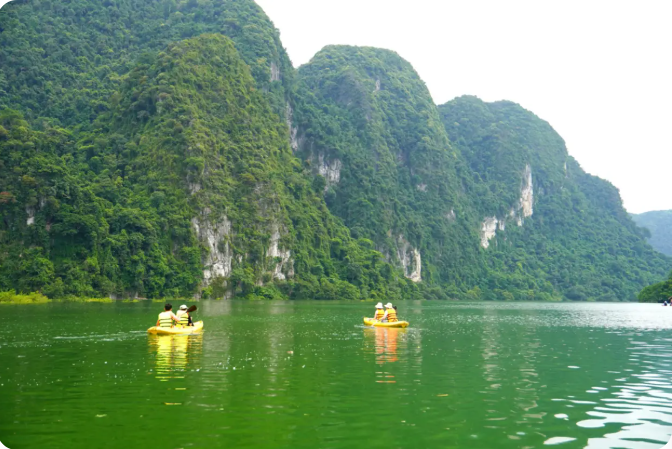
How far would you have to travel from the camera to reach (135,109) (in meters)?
103

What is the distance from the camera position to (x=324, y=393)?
47.6 ft

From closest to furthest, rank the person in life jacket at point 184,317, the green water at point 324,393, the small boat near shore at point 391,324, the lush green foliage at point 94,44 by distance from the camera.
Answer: the green water at point 324,393 < the person in life jacket at point 184,317 < the small boat near shore at point 391,324 < the lush green foliage at point 94,44

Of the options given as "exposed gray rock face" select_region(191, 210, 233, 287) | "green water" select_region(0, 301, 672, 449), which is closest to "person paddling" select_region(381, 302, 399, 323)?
"green water" select_region(0, 301, 672, 449)

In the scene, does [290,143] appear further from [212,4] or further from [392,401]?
[392,401]

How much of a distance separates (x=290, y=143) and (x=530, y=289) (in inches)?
3023

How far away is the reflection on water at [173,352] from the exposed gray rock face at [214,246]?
206 ft

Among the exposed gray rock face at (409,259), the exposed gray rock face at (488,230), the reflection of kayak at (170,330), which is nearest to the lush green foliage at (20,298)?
the reflection of kayak at (170,330)

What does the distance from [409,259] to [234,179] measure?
58630 mm

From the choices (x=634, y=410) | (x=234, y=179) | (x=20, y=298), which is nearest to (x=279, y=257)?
(x=234, y=179)

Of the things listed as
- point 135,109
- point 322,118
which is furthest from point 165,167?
point 322,118

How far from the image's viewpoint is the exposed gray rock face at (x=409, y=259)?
484ft

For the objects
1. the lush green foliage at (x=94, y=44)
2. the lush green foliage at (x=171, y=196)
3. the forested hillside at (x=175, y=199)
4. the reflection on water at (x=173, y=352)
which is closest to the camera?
the reflection on water at (x=173, y=352)

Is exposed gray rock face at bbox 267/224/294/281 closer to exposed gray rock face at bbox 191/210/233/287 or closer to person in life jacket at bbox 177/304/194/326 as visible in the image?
exposed gray rock face at bbox 191/210/233/287

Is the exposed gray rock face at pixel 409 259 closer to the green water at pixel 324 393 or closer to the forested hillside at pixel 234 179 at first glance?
the forested hillside at pixel 234 179
